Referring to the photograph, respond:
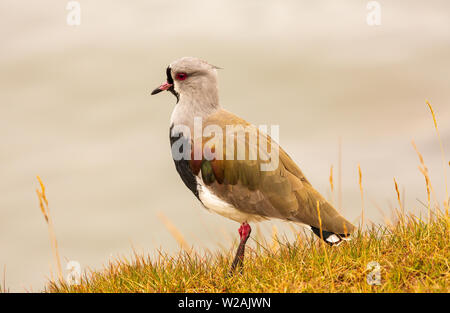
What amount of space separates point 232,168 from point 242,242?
32.0 inches

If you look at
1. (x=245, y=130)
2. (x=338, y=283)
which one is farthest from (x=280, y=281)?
(x=245, y=130)

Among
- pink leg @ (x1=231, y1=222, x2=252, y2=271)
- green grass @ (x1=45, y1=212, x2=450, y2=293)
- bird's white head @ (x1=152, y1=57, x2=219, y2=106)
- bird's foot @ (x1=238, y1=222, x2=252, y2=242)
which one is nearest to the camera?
green grass @ (x1=45, y1=212, x2=450, y2=293)

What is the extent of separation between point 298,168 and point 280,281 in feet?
4.95

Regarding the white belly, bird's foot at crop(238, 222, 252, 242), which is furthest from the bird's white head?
bird's foot at crop(238, 222, 252, 242)

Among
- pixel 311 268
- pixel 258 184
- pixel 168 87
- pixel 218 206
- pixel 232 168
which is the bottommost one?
pixel 311 268

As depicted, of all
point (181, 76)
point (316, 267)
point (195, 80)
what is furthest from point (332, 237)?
point (181, 76)

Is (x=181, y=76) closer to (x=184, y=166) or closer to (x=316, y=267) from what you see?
(x=184, y=166)

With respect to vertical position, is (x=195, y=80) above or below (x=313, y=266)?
above

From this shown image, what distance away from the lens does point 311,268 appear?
4770 mm

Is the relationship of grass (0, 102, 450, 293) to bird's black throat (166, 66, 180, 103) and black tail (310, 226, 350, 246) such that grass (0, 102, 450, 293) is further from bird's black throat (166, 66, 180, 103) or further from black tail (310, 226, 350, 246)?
bird's black throat (166, 66, 180, 103)

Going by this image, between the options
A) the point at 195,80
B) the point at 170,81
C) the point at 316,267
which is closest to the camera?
the point at 316,267

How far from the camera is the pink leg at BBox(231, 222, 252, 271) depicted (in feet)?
17.3
